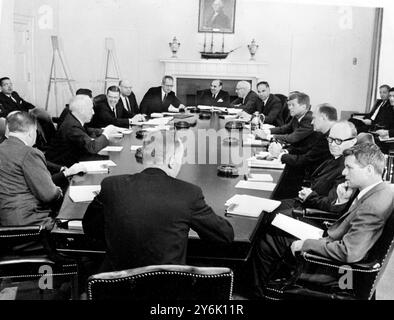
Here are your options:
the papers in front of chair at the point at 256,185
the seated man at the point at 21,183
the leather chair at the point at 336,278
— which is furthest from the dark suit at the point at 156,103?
the leather chair at the point at 336,278

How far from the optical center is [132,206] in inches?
69.4

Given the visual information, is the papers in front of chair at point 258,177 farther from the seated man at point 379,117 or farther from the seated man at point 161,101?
the seated man at point 379,117

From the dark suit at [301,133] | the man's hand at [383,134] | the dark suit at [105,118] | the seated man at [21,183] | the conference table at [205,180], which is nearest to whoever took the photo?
the conference table at [205,180]

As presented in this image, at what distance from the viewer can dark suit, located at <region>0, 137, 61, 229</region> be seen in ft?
8.64

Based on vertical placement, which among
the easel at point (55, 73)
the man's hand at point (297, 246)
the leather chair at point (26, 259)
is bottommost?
the leather chair at point (26, 259)

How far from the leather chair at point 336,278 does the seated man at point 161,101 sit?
462 cm

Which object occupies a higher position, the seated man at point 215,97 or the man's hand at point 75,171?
the seated man at point 215,97

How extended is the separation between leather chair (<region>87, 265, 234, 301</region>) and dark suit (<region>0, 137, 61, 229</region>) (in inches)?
50.9

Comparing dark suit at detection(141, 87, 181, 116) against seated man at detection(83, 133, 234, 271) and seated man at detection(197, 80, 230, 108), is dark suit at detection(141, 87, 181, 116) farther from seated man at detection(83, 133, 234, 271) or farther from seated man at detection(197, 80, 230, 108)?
seated man at detection(83, 133, 234, 271)

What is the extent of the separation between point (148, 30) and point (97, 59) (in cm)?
107

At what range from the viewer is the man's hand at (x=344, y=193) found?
9.28 ft

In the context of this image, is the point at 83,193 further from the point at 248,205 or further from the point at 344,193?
the point at 344,193

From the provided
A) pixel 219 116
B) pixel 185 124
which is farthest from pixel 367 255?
pixel 219 116

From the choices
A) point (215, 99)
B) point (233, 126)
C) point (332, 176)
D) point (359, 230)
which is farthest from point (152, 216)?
point (215, 99)
